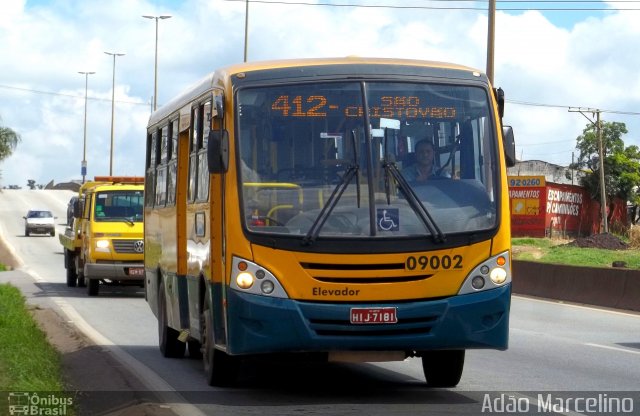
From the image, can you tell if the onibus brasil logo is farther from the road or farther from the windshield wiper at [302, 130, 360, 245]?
the windshield wiper at [302, 130, 360, 245]

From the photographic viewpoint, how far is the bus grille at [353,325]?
10.3m

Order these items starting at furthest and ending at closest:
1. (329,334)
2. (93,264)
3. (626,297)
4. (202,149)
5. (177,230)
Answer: (93,264), (626,297), (177,230), (202,149), (329,334)

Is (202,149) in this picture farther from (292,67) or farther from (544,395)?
(544,395)

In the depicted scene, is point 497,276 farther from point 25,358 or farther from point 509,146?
point 25,358

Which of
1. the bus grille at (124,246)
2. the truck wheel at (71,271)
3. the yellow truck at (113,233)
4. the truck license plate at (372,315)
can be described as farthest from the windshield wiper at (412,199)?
the truck wheel at (71,271)

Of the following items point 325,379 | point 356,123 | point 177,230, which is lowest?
point 325,379

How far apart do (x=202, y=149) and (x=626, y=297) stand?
44.2ft

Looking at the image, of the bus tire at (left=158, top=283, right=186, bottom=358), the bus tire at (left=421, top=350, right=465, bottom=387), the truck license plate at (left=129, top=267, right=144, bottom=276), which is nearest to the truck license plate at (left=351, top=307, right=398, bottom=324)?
the bus tire at (left=421, top=350, right=465, bottom=387)

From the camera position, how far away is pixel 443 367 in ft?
39.2

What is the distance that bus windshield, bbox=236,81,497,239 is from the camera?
10.5 m

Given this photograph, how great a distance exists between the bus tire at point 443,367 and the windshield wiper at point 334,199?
198cm

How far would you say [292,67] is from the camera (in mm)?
11055

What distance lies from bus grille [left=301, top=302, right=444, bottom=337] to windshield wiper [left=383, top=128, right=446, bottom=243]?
632mm

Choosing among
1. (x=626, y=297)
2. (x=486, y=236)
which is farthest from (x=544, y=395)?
(x=626, y=297)
